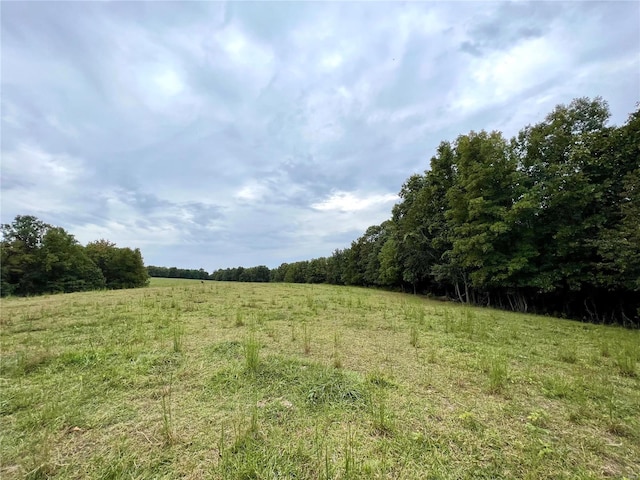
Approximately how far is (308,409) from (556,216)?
53.9 ft

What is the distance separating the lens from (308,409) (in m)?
2.65

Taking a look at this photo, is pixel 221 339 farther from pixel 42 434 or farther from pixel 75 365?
pixel 42 434

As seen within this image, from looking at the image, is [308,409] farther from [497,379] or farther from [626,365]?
[626,365]

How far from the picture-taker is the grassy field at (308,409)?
77.1 inches

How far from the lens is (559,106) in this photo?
14.3m

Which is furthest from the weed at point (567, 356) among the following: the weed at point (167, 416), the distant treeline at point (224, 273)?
the distant treeline at point (224, 273)

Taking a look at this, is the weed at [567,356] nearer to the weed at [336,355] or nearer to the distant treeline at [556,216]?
the weed at [336,355]

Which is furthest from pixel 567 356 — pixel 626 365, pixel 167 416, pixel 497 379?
pixel 167 416

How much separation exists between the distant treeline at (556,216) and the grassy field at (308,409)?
9.15m

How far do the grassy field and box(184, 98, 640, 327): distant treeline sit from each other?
30.0 ft

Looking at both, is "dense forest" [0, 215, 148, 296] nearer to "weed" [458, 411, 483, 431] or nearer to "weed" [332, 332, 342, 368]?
"weed" [332, 332, 342, 368]

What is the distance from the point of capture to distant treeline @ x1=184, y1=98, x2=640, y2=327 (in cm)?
1140

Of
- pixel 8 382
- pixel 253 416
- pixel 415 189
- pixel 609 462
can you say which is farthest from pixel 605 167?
pixel 8 382

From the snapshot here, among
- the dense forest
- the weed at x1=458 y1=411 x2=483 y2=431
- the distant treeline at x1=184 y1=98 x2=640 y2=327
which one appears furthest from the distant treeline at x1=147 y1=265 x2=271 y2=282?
the weed at x1=458 y1=411 x2=483 y2=431
